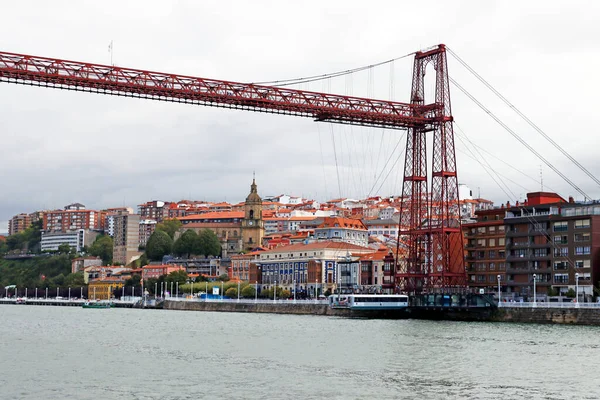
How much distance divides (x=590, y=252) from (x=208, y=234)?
9495 cm

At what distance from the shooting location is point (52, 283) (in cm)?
16800

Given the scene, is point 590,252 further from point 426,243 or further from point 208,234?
point 208,234

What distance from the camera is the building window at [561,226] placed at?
6800 cm

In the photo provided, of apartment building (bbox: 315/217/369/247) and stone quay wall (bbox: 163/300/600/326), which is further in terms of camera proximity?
Result: apartment building (bbox: 315/217/369/247)

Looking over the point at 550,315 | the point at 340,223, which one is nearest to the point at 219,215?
the point at 340,223

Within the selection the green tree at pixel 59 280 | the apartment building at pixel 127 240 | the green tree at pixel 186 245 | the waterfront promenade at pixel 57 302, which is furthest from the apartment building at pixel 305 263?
the apartment building at pixel 127 240

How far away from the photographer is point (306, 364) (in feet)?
108

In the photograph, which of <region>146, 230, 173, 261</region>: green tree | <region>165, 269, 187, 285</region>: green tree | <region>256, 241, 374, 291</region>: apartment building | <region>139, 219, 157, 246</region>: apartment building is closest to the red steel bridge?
<region>256, 241, 374, 291</region>: apartment building

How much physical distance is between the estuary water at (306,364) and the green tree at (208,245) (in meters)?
102

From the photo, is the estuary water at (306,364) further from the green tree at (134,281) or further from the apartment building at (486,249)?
the green tree at (134,281)

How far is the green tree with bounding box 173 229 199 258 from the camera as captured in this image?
153 m

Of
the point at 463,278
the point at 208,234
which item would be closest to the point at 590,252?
the point at 463,278

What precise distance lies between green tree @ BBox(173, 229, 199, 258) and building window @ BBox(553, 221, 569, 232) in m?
91.7

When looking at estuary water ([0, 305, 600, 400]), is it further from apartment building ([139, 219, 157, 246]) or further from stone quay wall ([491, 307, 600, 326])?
apartment building ([139, 219, 157, 246])
